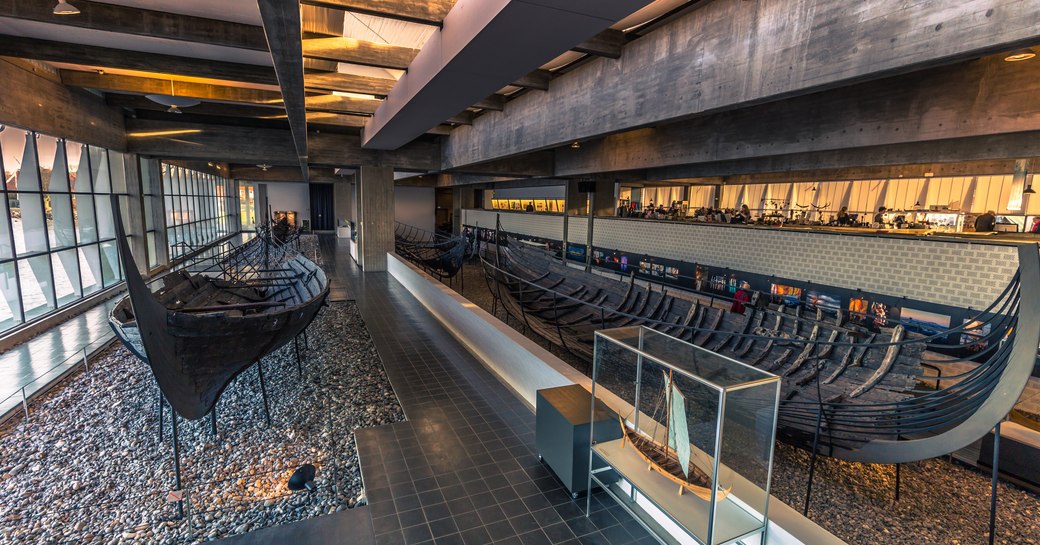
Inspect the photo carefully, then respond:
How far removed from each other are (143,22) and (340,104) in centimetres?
287

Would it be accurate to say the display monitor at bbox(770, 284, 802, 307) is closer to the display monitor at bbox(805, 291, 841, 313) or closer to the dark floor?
the display monitor at bbox(805, 291, 841, 313)

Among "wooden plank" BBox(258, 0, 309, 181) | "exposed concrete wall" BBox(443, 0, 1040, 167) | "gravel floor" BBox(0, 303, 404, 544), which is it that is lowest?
"gravel floor" BBox(0, 303, 404, 544)

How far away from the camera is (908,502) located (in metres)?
4.22

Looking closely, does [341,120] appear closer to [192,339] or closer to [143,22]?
[143,22]

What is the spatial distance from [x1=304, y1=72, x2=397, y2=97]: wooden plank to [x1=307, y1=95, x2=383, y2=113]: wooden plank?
1.16 meters

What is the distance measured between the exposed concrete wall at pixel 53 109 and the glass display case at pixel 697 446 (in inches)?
356

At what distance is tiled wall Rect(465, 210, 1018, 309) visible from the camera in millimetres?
6027

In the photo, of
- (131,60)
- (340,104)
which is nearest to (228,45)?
(340,104)

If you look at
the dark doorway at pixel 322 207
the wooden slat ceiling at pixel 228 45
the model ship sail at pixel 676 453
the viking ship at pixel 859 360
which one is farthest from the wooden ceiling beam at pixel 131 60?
the dark doorway at pixel 322 207

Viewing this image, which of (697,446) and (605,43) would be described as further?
(605,43)

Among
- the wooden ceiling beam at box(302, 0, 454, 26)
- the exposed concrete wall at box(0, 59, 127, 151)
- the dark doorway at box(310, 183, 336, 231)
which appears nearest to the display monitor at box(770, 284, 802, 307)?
the wooden ceiling beam at box(302, 0, 454, 26)

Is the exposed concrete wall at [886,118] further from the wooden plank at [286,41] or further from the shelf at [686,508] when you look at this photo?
the wooden plank at [286,41]

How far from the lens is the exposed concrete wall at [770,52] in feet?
8.70

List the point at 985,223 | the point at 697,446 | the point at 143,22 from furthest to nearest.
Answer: the point at 985,223 < the point at 143,22 < the point at 697,446
